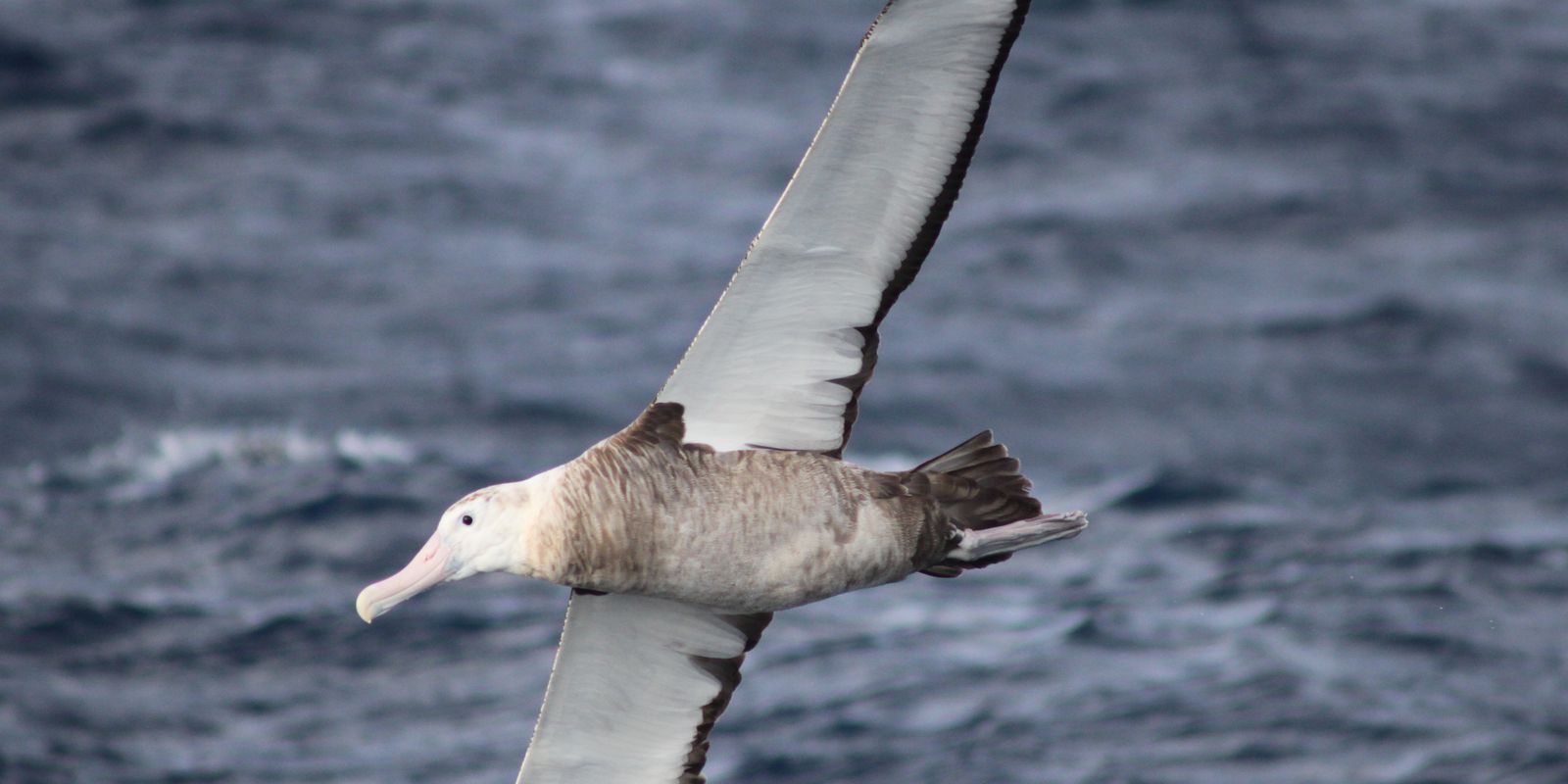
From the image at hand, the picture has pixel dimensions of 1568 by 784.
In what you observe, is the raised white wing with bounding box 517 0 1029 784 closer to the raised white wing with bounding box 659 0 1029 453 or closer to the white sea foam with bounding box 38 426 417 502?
the raised white wing with bounding box 659 0 1029 453

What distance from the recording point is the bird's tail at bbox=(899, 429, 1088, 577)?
23.0ft

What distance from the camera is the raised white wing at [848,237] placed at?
6289mm

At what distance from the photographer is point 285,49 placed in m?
20.8

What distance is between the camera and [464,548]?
21.4 feet

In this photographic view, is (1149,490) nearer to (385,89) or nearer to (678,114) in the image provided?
(678,114)

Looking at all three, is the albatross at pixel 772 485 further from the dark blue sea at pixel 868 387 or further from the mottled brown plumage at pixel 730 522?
the dark blue sea at pixel 868 387

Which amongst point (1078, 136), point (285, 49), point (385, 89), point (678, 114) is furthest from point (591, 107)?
point (1078, 136)

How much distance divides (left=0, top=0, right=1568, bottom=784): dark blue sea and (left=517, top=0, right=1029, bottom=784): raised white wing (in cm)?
414

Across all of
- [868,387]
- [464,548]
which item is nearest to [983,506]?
[464,548]

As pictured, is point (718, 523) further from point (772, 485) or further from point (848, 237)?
point (848, 237)

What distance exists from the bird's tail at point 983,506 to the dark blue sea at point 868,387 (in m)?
4.48

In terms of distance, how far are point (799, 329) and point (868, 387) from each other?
28.1 feet

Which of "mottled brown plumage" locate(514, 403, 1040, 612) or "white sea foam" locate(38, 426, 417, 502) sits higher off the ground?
"mottled brown plumage" locate(514, 403, 1040, 612)

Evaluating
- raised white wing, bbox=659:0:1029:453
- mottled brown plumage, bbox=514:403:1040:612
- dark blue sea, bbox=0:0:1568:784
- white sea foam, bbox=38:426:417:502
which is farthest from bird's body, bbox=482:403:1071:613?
white sea foam, bbox=38:426:417:502
